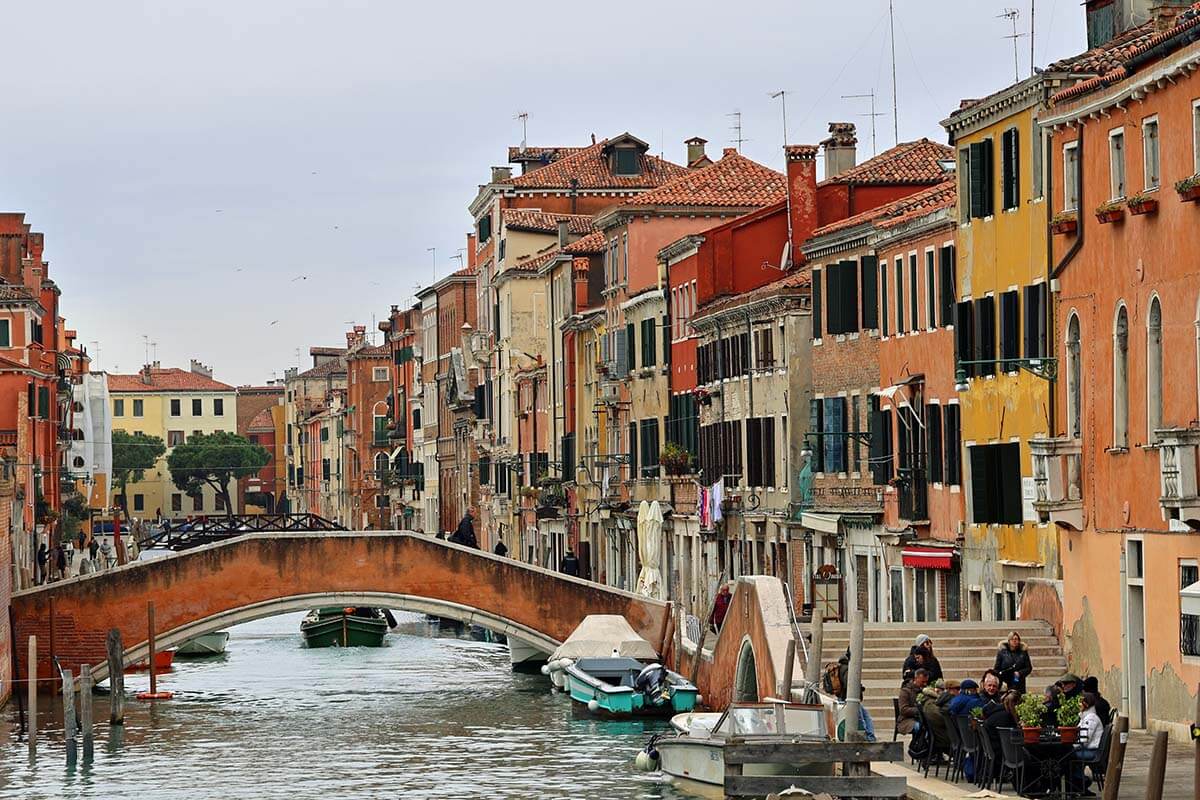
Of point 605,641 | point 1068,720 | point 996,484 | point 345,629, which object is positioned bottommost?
point 345,629

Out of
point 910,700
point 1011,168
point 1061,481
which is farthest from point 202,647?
point 910,700

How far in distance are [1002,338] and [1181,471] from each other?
8.89 m

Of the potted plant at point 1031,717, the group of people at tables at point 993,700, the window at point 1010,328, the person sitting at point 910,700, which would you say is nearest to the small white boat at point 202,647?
the window at point 1010,328

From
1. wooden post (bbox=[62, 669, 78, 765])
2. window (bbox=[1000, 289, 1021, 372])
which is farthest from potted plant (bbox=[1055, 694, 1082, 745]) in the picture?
wooden post (bbox=[62, 669, 78, 765])

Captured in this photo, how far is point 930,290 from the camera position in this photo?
33594 millimetres

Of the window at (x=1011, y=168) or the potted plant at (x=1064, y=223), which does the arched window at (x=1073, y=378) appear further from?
the window at (x=1011, y=168)

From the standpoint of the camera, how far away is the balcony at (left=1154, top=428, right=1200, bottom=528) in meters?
21.5

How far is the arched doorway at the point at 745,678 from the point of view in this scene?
32.8 metres

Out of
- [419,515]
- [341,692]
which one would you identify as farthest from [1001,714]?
[419,515]

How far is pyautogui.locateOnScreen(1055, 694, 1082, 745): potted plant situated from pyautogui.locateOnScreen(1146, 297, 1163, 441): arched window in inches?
170

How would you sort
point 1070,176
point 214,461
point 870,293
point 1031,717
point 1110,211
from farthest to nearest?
1. point 214,461
2. point 870,293
3. point 1070,176
4. point 1110,211
5. point 1031,717

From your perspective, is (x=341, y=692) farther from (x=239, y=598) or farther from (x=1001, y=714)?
(x=1001, y=714)

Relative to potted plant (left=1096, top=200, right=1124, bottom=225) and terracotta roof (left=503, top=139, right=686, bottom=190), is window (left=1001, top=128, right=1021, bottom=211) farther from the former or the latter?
terracotta roof (left=503, top=139, right=686, bottom=190)

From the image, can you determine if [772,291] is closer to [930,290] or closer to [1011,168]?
[930,290]
